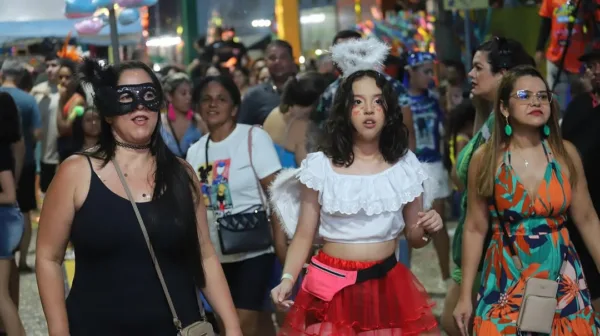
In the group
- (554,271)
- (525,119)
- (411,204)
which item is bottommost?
(554,271)

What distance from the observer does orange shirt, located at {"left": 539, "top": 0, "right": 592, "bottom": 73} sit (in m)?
8.27

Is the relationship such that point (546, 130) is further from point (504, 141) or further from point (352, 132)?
point (352, 132)

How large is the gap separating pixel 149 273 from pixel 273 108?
5.15 m

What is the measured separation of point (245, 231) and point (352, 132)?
1613 mm

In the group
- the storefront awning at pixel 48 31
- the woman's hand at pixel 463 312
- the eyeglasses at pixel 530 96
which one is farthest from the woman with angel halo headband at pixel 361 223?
the storefront awning at pixel 48 31

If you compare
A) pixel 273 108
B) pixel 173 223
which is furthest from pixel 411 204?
pixel 273 108

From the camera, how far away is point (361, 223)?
5180mm

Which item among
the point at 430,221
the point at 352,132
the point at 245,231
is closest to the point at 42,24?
the point at 245,231

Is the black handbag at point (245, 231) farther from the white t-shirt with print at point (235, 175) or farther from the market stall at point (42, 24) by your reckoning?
the market stall at point (42, 24)

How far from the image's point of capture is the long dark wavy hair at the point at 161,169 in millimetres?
4395

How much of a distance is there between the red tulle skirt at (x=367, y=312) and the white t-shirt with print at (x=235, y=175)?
1.65m

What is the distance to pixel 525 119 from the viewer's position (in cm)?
525

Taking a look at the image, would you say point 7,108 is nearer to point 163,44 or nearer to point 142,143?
point 142,143

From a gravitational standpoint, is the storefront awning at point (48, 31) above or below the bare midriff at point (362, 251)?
above
